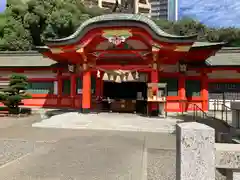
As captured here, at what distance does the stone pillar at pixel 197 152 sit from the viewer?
7.97 feet

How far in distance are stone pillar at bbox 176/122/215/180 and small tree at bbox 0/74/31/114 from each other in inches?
600

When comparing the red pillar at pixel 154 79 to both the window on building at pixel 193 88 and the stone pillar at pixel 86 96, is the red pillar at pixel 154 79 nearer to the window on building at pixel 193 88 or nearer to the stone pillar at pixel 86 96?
the window on building at pixel 193 88

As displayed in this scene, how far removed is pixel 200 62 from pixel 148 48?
4.02 metres

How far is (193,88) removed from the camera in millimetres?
16609

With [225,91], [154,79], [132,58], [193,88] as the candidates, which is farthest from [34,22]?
[225,91]

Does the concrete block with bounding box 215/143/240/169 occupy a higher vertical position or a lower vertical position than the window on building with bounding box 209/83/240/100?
lower

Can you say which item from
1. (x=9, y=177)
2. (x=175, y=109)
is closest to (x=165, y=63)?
(x=175, y=109)

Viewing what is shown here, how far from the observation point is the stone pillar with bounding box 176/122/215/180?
2428mm

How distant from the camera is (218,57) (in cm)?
1845

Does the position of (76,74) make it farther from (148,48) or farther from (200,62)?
(200,62)

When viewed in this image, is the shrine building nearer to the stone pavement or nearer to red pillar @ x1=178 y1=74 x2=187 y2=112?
red pillar @ x1=178 y1=74 x2=187 y2=112

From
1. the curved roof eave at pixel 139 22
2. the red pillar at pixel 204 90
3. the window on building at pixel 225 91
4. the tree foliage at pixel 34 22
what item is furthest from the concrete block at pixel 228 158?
the tree foliage at pixel 34 22

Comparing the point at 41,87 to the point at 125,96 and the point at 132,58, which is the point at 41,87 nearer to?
the point at 125,96

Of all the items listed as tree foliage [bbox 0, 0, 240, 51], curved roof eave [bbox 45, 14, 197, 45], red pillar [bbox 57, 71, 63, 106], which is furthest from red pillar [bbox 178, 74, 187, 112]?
tree foliage [bbox 0, 0, 240, 51]
